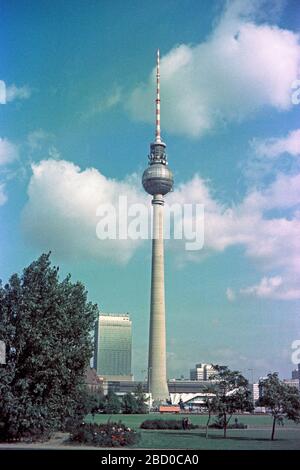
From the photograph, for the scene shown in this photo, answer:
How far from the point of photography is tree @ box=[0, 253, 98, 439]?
23.7m

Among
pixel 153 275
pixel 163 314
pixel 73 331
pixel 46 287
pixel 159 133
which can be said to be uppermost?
pixel 159 133

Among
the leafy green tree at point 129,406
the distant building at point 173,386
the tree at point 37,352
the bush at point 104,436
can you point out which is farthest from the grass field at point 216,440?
the distant building at point 173,386

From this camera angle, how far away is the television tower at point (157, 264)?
119812 mm

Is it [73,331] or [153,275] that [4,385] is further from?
[153,275]

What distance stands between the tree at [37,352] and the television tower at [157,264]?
90.7 m

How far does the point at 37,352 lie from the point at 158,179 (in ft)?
346

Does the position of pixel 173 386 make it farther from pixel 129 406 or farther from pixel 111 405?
pixel 111 405

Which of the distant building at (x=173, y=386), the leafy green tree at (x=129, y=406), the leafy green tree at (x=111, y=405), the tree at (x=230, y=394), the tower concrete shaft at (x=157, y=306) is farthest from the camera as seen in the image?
the distant building at (x=173, y=386)

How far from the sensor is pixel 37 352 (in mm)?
24297

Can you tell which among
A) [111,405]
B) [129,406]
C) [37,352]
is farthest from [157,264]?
[37,352]

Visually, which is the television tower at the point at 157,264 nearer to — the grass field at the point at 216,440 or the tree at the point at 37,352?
the grass field at the point at 216,440

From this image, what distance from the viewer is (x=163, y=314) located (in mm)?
120062
